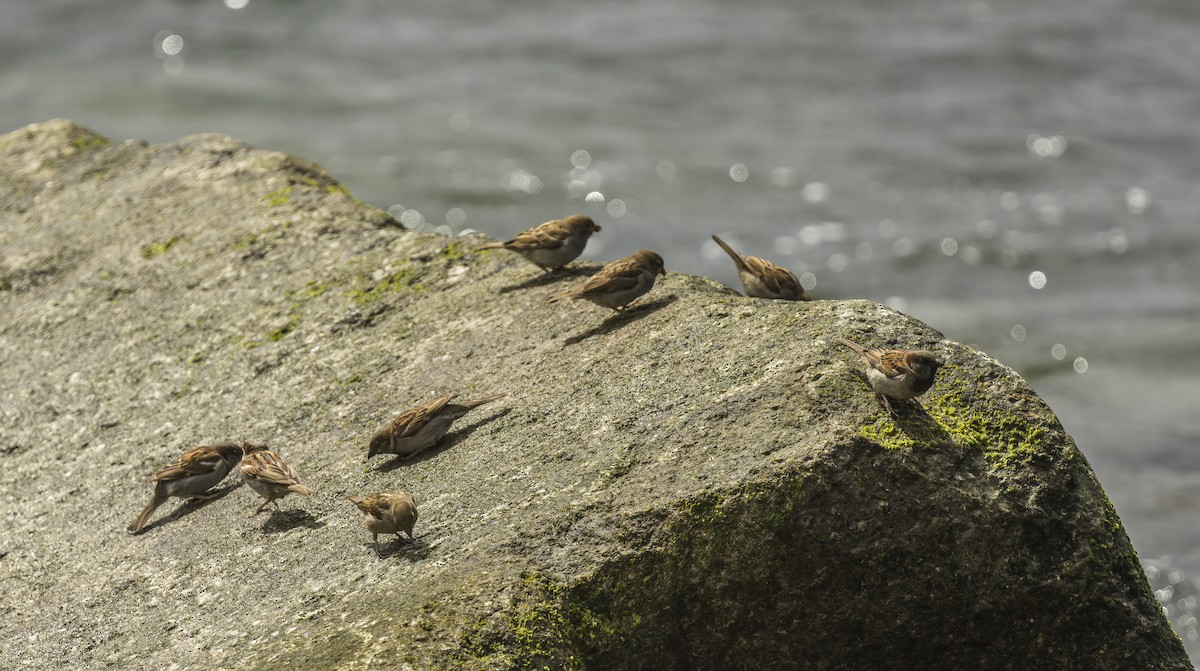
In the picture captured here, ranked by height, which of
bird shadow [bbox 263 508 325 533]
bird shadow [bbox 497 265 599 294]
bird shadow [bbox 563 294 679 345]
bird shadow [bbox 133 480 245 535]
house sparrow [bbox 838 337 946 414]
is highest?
house sparrow [bbox 838 337 946 414]

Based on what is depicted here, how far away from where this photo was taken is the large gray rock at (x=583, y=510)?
500 cm

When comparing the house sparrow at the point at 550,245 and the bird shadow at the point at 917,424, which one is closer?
the bird shadow at the point at 917,424

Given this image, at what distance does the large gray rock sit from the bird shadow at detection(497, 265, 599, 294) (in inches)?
2.0

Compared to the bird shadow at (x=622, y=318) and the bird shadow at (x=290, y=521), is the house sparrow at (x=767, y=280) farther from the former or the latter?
the bird shadow at (x=290, y=521)

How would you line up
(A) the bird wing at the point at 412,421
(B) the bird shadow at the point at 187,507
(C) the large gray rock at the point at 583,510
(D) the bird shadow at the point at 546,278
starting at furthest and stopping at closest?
(D) the bird shadow at the point at 546,278 → (B) the bird shadow at the point at 187,507 → (A) the bird wing at the point at 412,421 → (C) the large gray rock at the point at 583,510

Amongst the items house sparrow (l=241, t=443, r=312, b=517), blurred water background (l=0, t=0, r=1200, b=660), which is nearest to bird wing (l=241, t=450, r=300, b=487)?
house sparrow (l=241, t=443, r=312, b=517)

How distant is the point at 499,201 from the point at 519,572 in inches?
604

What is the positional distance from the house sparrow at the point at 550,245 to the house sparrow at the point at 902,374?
2.55 metres

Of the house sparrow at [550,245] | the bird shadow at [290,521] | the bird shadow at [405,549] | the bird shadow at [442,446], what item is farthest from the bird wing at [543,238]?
the bird shadow at [405,549]

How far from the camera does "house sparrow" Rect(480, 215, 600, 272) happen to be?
7.38 meters

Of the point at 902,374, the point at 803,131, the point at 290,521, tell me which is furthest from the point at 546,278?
the point at 803,131

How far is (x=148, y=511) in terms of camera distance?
20.4 feet

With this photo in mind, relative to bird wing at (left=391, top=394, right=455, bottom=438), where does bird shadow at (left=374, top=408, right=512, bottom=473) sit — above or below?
below

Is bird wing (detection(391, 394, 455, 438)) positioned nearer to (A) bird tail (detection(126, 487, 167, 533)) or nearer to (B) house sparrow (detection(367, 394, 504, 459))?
(B) house sparrow (detection(367, 394, 504, 459))
